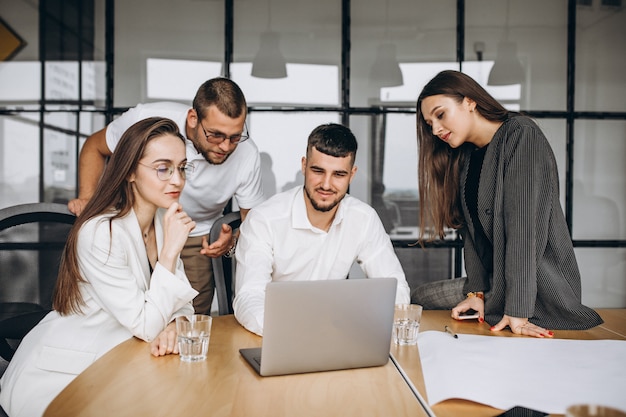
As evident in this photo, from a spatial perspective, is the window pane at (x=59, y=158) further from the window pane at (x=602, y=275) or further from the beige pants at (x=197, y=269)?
the window pane at (x=602, y=275)

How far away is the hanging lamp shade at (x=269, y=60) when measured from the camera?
10.6 feet

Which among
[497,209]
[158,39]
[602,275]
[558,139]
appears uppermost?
[158,39]

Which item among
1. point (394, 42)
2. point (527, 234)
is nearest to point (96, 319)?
point (527, 234)

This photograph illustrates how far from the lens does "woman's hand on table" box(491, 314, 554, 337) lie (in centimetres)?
166

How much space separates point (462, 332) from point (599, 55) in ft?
7.79

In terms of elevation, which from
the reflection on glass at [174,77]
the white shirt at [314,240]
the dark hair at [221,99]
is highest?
the reflection on glass at [174,77]

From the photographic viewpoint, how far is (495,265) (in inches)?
77.9

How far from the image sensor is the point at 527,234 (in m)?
1.86

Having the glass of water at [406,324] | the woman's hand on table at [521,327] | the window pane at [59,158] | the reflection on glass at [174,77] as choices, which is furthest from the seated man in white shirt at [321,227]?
the window pane at [59,158]

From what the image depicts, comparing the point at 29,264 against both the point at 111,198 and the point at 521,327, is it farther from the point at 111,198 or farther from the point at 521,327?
the point at 521,327

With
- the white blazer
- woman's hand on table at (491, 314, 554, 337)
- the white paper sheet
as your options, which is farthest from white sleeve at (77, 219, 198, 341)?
woman's hand on table at (491, 314, 554, 337)

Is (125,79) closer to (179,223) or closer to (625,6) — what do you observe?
(179,223)

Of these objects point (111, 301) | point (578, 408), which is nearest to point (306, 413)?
point (578, 408)

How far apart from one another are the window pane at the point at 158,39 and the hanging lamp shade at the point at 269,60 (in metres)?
0.21
